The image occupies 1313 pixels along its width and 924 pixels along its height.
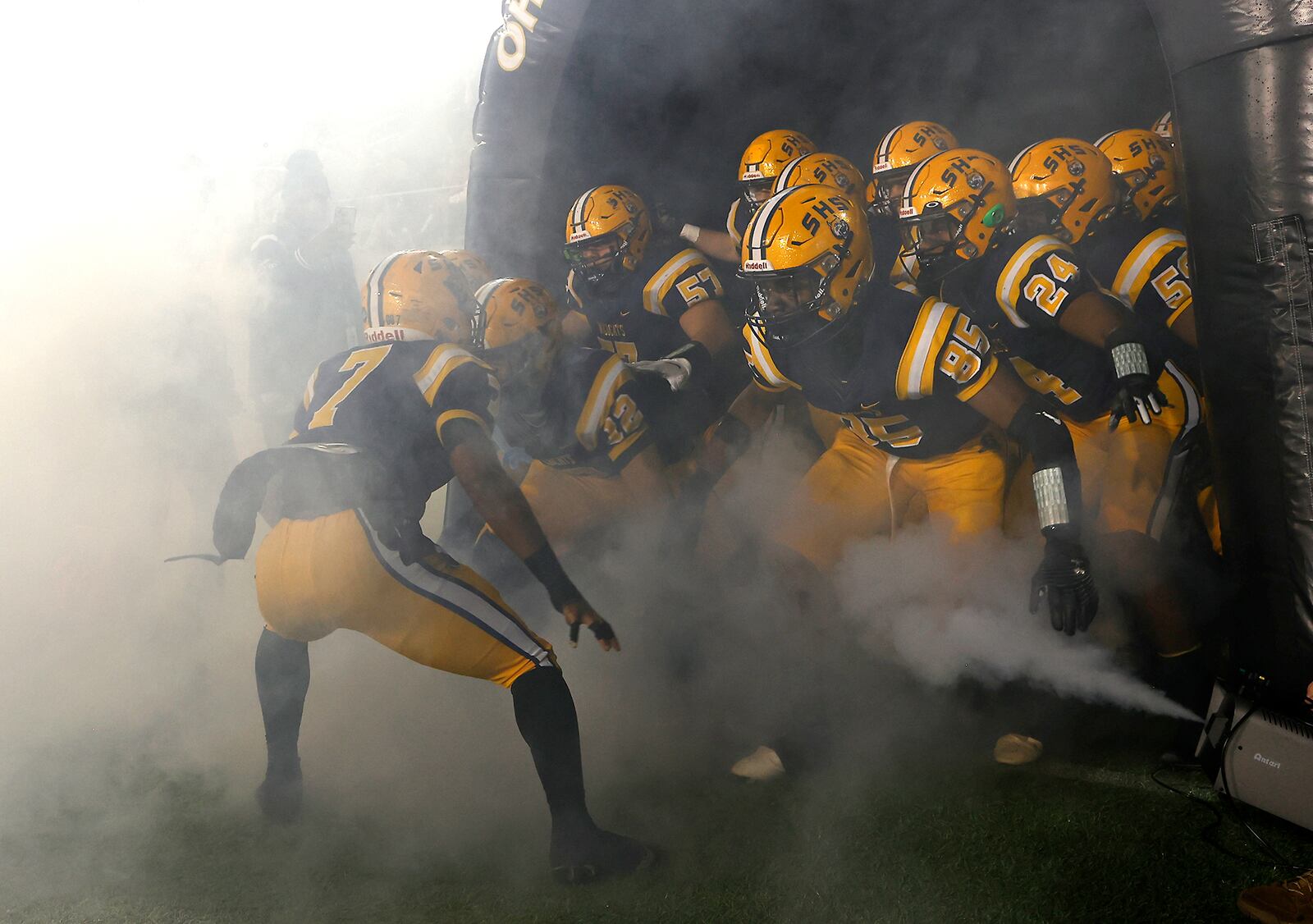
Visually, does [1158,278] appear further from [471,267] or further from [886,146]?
[471,267]

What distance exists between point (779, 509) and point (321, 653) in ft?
4.42

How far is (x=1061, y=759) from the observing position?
2.57m

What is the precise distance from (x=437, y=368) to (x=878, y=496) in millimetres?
1272

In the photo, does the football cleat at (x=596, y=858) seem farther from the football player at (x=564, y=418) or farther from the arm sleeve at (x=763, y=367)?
the arm sleeve at (x=763, y=367)

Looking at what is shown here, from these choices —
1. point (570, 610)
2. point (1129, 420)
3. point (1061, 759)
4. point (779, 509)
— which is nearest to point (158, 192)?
point (570, 610)

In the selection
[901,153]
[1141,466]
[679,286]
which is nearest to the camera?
[1141,466]

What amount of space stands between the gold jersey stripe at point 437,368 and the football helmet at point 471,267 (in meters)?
0.30

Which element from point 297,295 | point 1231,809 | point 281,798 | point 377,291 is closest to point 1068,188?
point 1231,809

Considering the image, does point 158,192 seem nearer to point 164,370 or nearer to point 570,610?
point 164,370

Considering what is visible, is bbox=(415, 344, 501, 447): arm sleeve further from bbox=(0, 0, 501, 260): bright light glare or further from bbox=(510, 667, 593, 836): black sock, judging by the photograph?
bbox=(0, 0, 501, 260): bright light glare

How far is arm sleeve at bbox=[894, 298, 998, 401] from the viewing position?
8.23ft

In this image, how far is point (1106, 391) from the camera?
2594 millimetres

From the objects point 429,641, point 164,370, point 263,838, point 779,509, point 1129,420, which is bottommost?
point 263,838

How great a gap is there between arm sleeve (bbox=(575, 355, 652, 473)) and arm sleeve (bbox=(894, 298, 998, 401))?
0.75m
